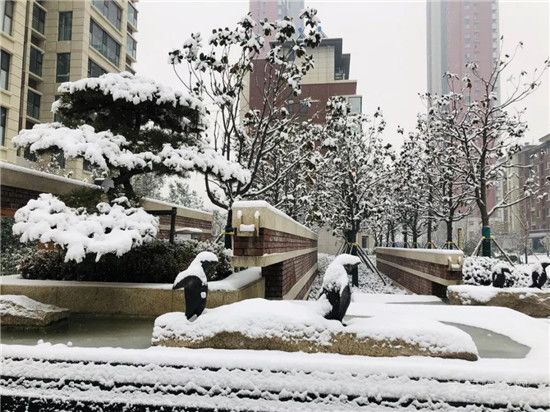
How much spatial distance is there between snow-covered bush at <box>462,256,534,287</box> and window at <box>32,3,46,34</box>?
30.4 m

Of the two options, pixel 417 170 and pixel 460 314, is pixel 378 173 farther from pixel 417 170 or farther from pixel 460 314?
pixel 460 314

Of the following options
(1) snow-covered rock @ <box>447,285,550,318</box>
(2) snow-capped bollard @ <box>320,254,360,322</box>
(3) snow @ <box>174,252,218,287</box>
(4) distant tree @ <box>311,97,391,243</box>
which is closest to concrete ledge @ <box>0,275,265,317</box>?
(3) snow @ <box>174,252,218,287</box>

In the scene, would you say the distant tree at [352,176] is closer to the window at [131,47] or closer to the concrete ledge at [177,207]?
the concrete ledge at [177,207]

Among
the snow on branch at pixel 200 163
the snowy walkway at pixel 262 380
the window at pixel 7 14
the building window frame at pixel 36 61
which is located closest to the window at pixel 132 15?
the building window frame at pixel 36 61

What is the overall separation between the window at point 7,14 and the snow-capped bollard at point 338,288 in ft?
75.2

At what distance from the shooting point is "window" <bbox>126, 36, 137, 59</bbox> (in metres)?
36.5

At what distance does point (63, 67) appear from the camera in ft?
91.0

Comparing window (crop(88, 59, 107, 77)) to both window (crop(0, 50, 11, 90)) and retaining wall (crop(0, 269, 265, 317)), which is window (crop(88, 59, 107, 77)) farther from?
retaining wall (crop(0, 269, 265, 317))

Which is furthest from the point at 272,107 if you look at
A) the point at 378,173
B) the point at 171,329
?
the point at 378,173

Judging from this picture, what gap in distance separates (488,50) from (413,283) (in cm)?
8954

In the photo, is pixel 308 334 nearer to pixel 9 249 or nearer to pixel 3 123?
pixel 9 249

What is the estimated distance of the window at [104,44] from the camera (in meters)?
28.8

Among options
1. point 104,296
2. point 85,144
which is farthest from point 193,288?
point 85,144

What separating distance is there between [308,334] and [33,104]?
29819 mm
